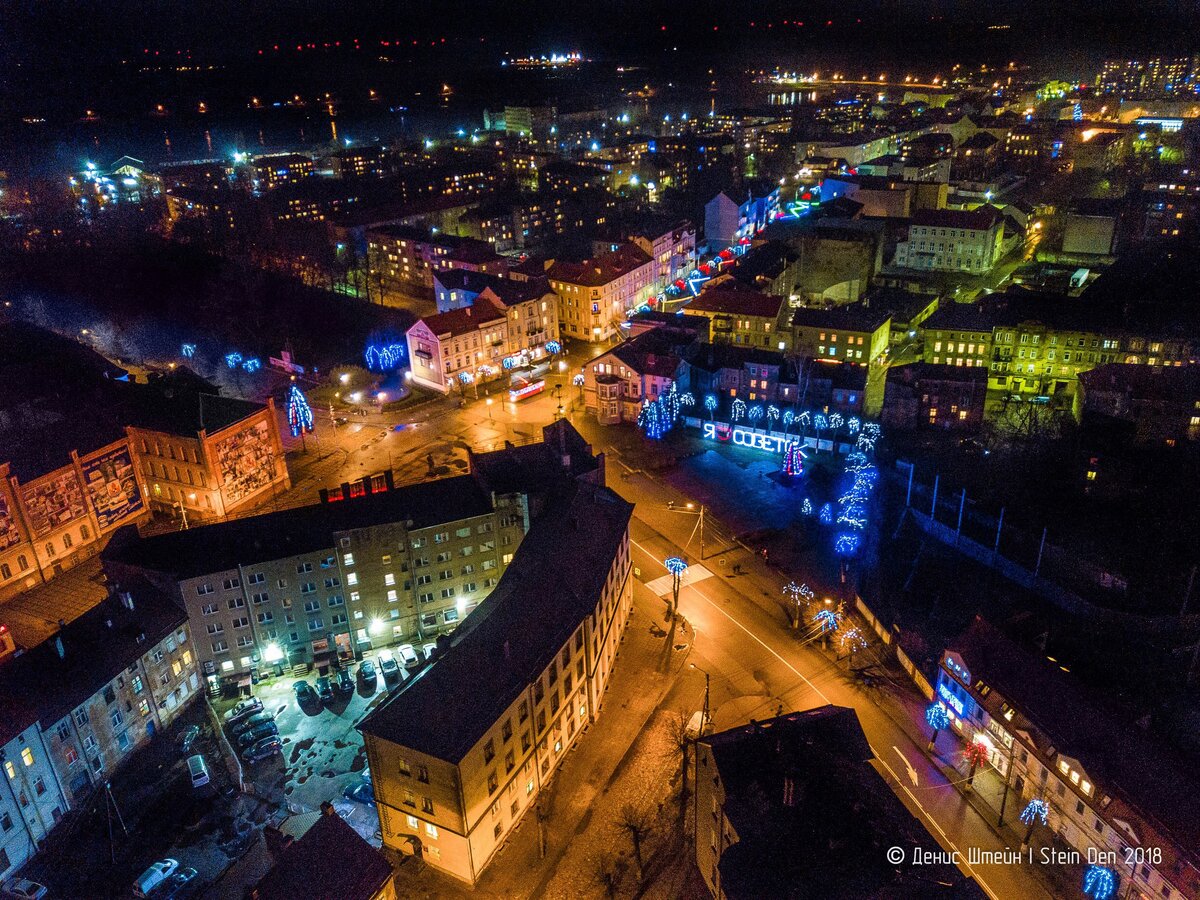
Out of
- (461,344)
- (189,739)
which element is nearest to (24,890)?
(189,739)

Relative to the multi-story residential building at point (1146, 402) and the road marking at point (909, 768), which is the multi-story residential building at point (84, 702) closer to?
the road marking at point (909, 768)

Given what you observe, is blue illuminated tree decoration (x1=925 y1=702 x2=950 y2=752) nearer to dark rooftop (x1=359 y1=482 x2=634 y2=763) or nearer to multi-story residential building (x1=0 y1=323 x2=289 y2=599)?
dark rooftop (x1=359 y1=482 x2=634 y2=763)

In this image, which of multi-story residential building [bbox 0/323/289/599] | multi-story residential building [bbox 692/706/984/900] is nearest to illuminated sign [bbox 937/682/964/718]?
multi-story residential building [bbox 692/706/984/900]

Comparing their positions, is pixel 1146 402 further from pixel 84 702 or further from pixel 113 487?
pixel 113 487

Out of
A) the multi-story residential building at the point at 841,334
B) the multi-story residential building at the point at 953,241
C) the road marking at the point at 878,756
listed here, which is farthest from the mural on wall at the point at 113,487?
the multi-story residential building at the point at 953,241

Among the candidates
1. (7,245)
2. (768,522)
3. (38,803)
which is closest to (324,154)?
(7,245)

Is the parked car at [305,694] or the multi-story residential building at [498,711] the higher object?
the multi-story residential building at [498,711]
